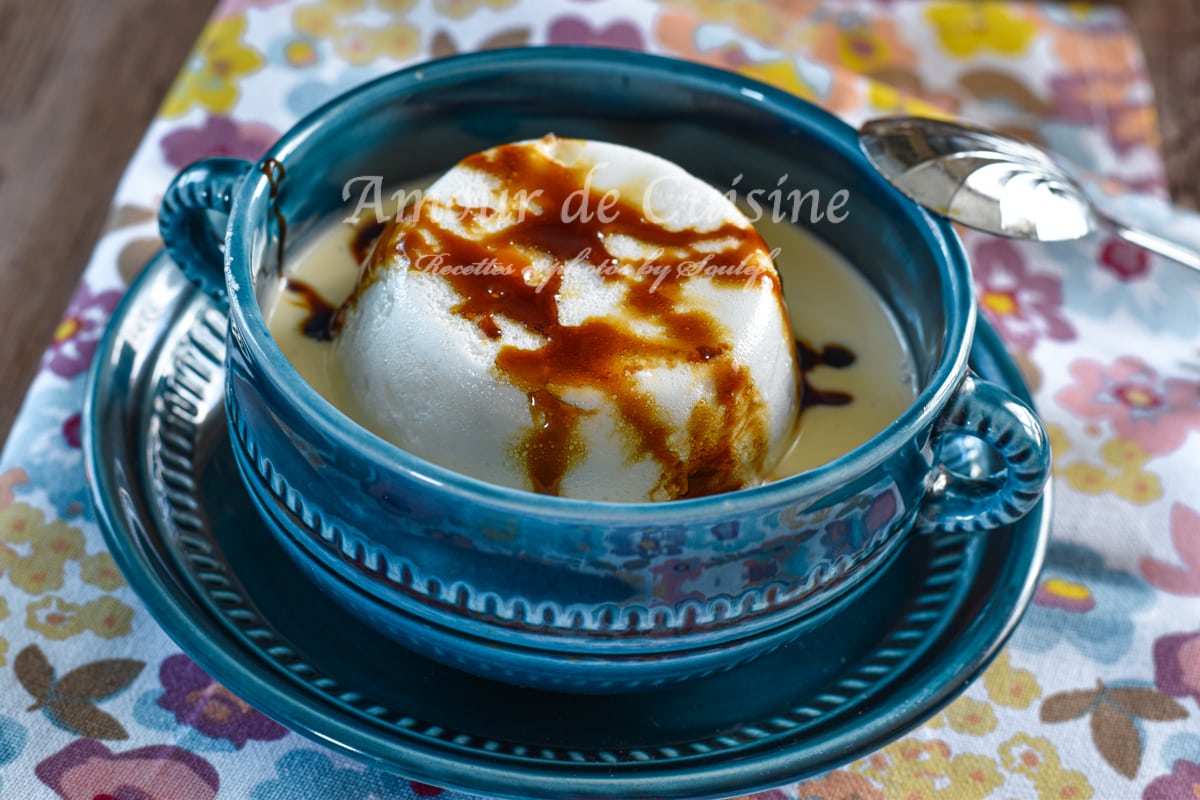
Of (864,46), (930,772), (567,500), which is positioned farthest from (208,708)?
(864,46)

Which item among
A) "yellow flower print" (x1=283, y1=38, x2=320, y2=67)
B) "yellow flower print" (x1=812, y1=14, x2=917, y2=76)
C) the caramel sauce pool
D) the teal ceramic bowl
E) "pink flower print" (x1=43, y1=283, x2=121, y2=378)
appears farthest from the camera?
"yellow flower print" (x1=812, y1=14, x2=917, y2=76)

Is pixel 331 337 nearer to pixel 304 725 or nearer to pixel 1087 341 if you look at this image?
pixel 304 725

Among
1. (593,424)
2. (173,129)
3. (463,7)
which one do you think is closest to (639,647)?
(593,424)

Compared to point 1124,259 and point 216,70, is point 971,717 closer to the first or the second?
point 1124,259

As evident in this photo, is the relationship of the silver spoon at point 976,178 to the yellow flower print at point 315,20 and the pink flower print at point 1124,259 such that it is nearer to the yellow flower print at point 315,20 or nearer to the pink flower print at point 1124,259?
the pink flower print at point 1124,259

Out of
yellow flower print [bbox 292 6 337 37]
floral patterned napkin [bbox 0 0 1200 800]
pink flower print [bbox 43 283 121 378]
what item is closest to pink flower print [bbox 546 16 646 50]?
floral patterned napkin [bbox 0 0 1200 800]

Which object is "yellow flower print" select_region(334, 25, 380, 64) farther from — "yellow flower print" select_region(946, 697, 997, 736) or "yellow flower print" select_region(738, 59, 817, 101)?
"yellow flower print" select_region(946, 697, 997, 736)
